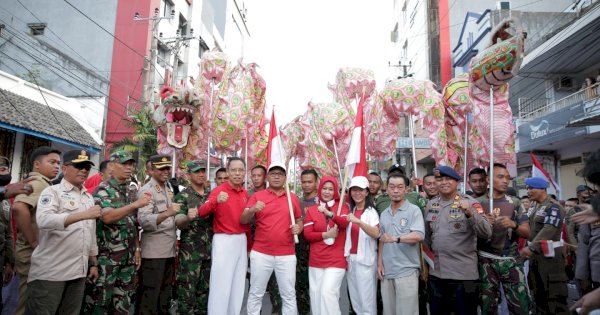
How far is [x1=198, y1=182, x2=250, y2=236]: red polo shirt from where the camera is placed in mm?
3854

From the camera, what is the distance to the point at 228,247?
387 cm

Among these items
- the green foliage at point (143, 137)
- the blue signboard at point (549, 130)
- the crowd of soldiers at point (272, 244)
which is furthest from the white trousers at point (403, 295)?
the green foliage at point (143, 137)

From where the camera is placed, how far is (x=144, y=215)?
3.78m

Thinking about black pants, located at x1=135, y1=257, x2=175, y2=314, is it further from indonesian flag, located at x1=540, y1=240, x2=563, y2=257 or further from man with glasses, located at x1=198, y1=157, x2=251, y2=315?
indonesian flag, located at x1=540, y1=240, x2=563, y2=257

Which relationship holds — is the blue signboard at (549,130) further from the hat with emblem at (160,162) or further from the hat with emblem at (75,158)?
the hat with emblem at (75,158)

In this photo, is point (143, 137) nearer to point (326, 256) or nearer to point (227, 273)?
point (227, 273)

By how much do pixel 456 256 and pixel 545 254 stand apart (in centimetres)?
135

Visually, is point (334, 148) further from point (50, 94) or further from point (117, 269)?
point (50, 94)

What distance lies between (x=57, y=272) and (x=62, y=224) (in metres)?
0.43

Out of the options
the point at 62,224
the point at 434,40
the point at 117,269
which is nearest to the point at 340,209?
the point at 117,269

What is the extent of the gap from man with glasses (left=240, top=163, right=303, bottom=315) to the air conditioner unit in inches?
579

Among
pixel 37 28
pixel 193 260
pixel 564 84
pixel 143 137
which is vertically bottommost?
pixel 193 260

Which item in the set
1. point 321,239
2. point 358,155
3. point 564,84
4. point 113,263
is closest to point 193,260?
point 113,263

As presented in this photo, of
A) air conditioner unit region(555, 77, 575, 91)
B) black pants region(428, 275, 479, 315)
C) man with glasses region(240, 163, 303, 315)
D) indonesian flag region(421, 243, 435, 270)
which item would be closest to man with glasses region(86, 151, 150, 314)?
man with glasses region(240, 163, 303, 315)
